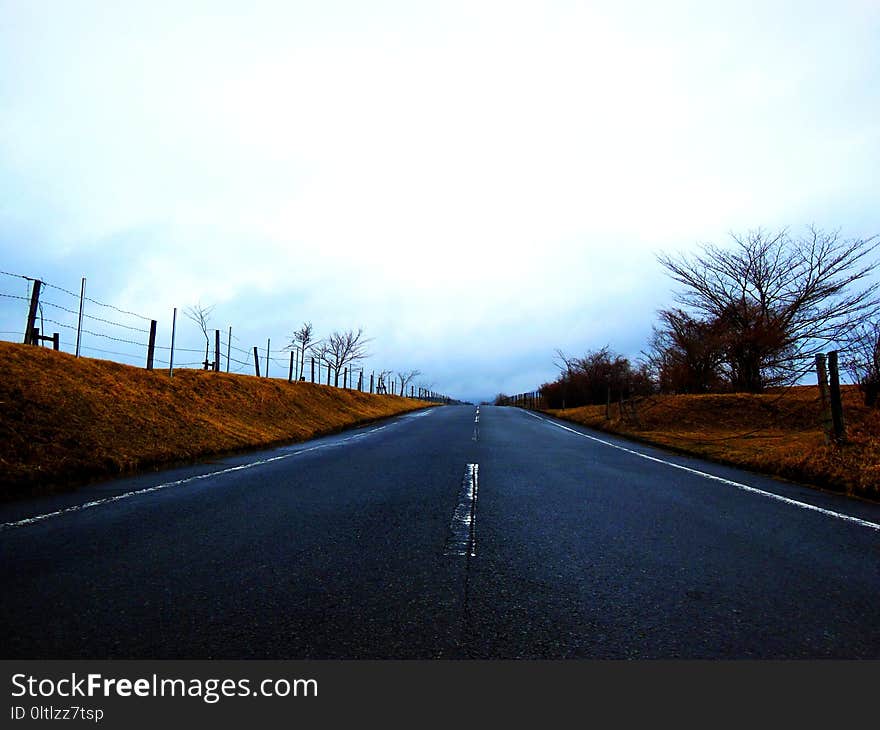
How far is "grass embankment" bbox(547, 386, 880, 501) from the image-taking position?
8203 millimetres

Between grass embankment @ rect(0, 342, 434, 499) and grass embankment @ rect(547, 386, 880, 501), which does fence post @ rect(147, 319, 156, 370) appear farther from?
grass embankment @ rect(547, 386, 880, 501)

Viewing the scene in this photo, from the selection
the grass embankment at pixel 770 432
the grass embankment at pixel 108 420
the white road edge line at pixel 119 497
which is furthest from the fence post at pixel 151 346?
the grass embankment at pixel 770 432

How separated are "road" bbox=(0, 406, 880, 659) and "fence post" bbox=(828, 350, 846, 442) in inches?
140

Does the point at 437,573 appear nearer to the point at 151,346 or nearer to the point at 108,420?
the point at 108,420

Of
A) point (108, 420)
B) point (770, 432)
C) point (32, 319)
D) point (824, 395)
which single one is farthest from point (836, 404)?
point (32, 319)

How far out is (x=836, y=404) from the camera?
9.75 m

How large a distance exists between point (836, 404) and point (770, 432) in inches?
309

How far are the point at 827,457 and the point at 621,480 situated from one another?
3792mm

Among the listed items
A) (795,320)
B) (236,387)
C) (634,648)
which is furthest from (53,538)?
(795,320)

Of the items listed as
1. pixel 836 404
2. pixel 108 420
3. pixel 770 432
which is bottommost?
pixel 770 432

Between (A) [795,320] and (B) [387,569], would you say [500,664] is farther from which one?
(A) [795,320]

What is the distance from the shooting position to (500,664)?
7.68 feet

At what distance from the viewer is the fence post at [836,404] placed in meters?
9.60

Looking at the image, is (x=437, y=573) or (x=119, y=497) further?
(x=119, y=497)
